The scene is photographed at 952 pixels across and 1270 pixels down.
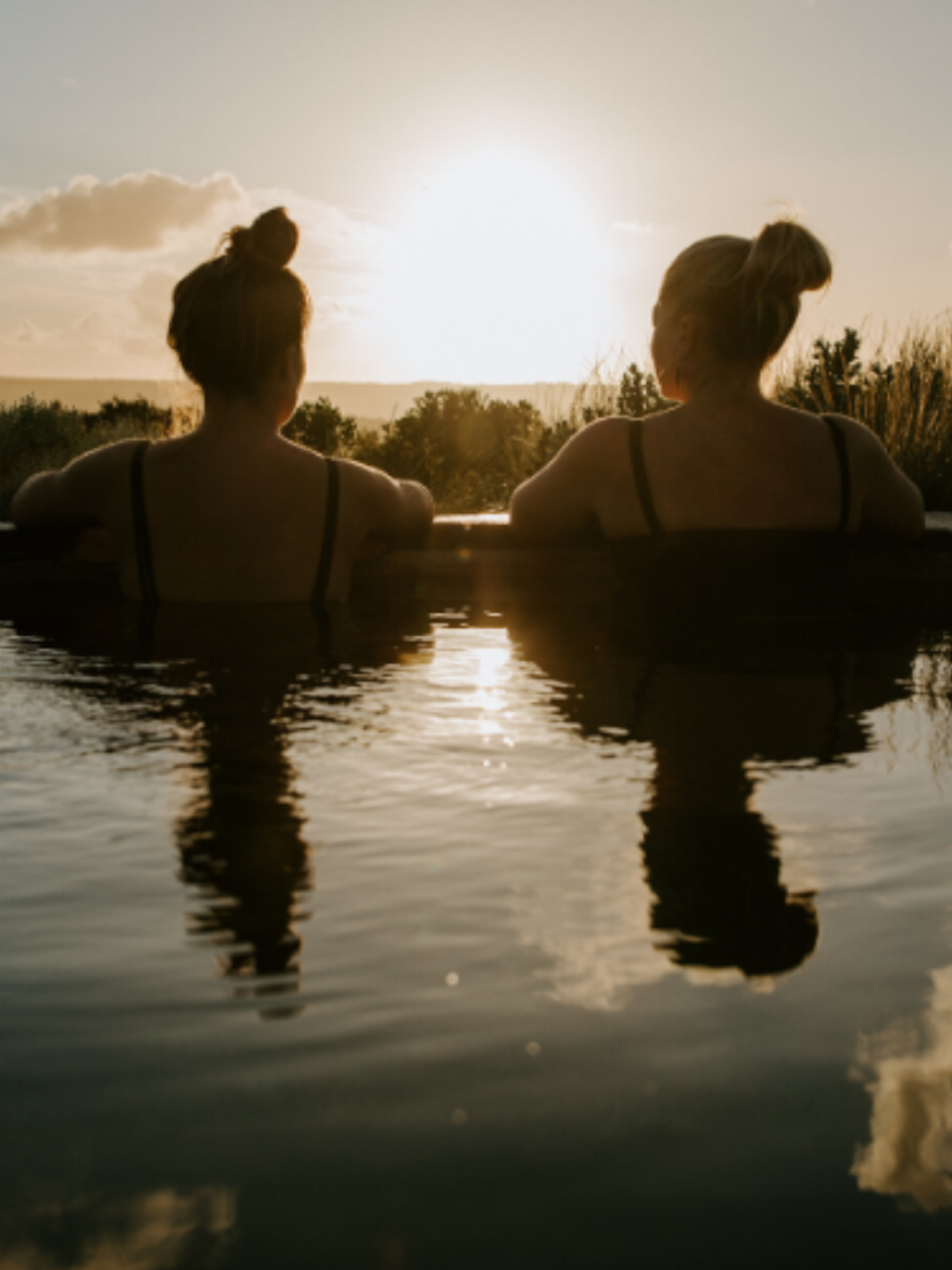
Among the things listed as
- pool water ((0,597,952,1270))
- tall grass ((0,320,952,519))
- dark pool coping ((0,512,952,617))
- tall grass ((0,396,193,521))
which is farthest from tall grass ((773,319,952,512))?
tall grass ((0,396,193,521))

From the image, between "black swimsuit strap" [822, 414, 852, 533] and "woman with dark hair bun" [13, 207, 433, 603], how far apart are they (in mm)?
1253

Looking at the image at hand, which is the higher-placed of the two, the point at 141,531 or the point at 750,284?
the point at 750,284

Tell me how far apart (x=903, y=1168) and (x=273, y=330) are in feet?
9.63

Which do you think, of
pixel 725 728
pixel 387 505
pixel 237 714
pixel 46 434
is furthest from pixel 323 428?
pixel 725 728

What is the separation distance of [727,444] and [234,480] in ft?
4.37

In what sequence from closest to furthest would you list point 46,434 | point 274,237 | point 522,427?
point 274,237
point 522,427
point 46,434

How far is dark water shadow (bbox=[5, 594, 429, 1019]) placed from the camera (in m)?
1.25

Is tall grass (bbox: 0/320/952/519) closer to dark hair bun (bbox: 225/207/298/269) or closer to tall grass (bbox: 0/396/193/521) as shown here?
tall grass (bbox: 0/396/193/521)

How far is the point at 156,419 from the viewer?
26312 millimetres

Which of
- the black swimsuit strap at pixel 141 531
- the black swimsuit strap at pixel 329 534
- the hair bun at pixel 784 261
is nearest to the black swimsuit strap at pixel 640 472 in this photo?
the hair bun at pixel 784 261

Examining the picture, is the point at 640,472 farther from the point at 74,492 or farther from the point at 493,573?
the point at 74,492

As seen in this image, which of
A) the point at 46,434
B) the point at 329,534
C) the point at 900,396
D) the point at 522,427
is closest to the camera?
the point at 329,534

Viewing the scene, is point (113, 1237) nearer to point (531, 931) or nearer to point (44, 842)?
point (531, 931)

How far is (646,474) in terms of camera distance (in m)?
3.30
